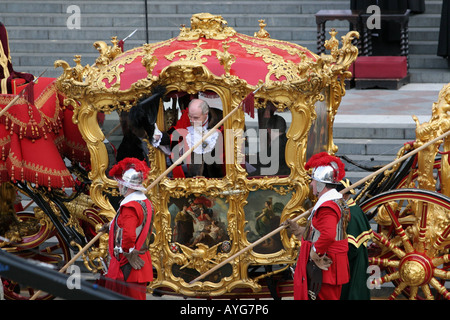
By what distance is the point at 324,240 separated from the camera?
6.07 metres

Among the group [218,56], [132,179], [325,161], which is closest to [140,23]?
[218,56]

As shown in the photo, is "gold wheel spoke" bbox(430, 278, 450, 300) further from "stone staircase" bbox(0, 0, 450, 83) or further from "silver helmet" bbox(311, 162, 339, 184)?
"stone staircase" bbox(0, 0, 450, 83)

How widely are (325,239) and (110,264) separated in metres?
1.48

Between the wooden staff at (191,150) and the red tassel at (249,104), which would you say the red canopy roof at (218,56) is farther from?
the wooden staff at (191,150)

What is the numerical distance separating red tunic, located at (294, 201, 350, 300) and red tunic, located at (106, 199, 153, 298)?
3.34ft

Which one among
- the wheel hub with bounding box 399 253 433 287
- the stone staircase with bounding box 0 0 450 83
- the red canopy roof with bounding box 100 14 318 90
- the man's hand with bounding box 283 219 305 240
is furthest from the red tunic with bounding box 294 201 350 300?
the stone staircase with bounding box 0 0 450 83

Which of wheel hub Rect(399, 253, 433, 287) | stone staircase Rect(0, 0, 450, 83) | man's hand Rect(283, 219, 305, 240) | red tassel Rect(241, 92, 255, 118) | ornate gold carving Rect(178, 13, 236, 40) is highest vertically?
ornate gold carving Rect(178, 13, 236, 40)

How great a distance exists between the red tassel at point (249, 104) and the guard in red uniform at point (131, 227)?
78 cm

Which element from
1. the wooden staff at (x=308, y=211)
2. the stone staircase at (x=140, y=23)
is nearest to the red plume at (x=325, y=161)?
A: the wooden staff at (x=308, y=211)

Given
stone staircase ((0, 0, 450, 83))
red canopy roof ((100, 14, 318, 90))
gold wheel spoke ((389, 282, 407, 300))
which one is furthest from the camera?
stone staircase ((0, 0, 450, 83))

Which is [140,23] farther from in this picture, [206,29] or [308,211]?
[308,211]

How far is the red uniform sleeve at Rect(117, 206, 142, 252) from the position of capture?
6176 mm

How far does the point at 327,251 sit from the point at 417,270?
834mm

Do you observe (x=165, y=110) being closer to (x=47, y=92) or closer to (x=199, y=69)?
(x=199, y=69)
